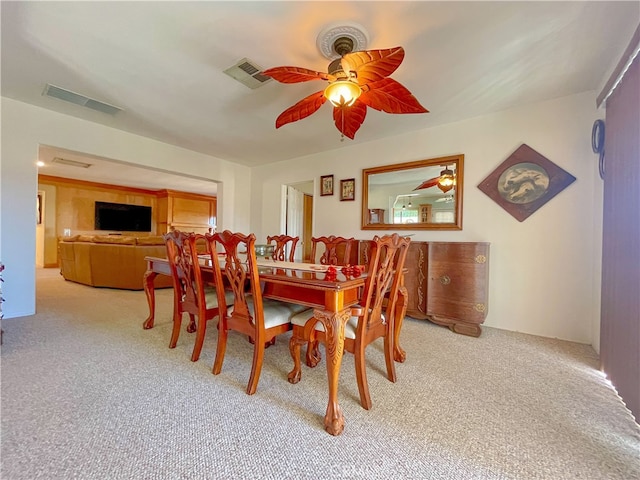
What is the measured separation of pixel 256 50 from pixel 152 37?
704mm

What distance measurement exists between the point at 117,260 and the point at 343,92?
14.7 feet

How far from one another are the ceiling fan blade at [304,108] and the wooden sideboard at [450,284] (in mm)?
1743

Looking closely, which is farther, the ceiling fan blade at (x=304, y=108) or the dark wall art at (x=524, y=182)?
the dark wall art at (x=524, y=182)

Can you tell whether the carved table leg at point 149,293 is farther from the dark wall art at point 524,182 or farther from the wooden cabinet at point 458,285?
the dark wall art at point 524,182

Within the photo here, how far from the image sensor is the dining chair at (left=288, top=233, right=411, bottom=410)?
1.42 m

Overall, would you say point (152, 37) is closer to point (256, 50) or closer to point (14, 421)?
point (256, 50)

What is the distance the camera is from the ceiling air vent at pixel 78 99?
263 centimetres

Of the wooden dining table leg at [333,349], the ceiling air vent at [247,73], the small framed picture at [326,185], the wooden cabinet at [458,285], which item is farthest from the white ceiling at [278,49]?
the wooden dining table leg at [333,349]

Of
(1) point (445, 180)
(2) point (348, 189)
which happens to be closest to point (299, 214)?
(2) point (348, 189)

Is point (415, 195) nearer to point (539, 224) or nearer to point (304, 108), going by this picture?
point (539, 224)

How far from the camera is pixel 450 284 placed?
2.75m

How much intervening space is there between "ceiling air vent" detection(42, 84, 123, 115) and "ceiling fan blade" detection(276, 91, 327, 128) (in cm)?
215

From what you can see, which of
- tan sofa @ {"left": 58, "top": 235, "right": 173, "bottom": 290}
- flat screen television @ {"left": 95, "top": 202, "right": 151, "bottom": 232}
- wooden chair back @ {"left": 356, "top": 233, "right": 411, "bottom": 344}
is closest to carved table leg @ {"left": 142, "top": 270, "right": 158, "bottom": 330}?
tan sofa @ {"left": 58, "top": 235, "right": 173, "bottom": 290}

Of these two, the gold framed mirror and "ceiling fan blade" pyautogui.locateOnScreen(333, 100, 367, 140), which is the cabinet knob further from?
"ceiling fan blade" pyautogui.locateOnScreen(333, 100, 367, 140)
